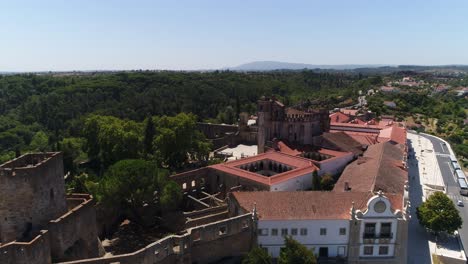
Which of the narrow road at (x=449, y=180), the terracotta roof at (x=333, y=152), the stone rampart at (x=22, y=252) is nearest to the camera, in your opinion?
the stone rampart at (x=22, y=252)

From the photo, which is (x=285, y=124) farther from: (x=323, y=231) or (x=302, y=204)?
(x=323, y=231)

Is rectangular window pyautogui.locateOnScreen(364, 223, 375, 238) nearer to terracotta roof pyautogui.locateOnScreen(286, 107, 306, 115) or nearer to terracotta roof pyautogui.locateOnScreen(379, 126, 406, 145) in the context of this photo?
terracotta roof pyautogui.locateOnScreen(286, 107, 306, 115)

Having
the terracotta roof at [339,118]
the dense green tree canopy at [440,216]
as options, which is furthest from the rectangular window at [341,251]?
the terracotta roof at [339,118]

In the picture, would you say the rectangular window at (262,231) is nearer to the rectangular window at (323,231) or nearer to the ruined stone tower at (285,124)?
the rectangular window at (323,231)

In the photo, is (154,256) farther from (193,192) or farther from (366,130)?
(366,130)

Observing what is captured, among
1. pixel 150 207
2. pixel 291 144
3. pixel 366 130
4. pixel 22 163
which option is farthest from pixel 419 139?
pixel 22 163

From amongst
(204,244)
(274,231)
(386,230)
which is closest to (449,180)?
(386,230)
